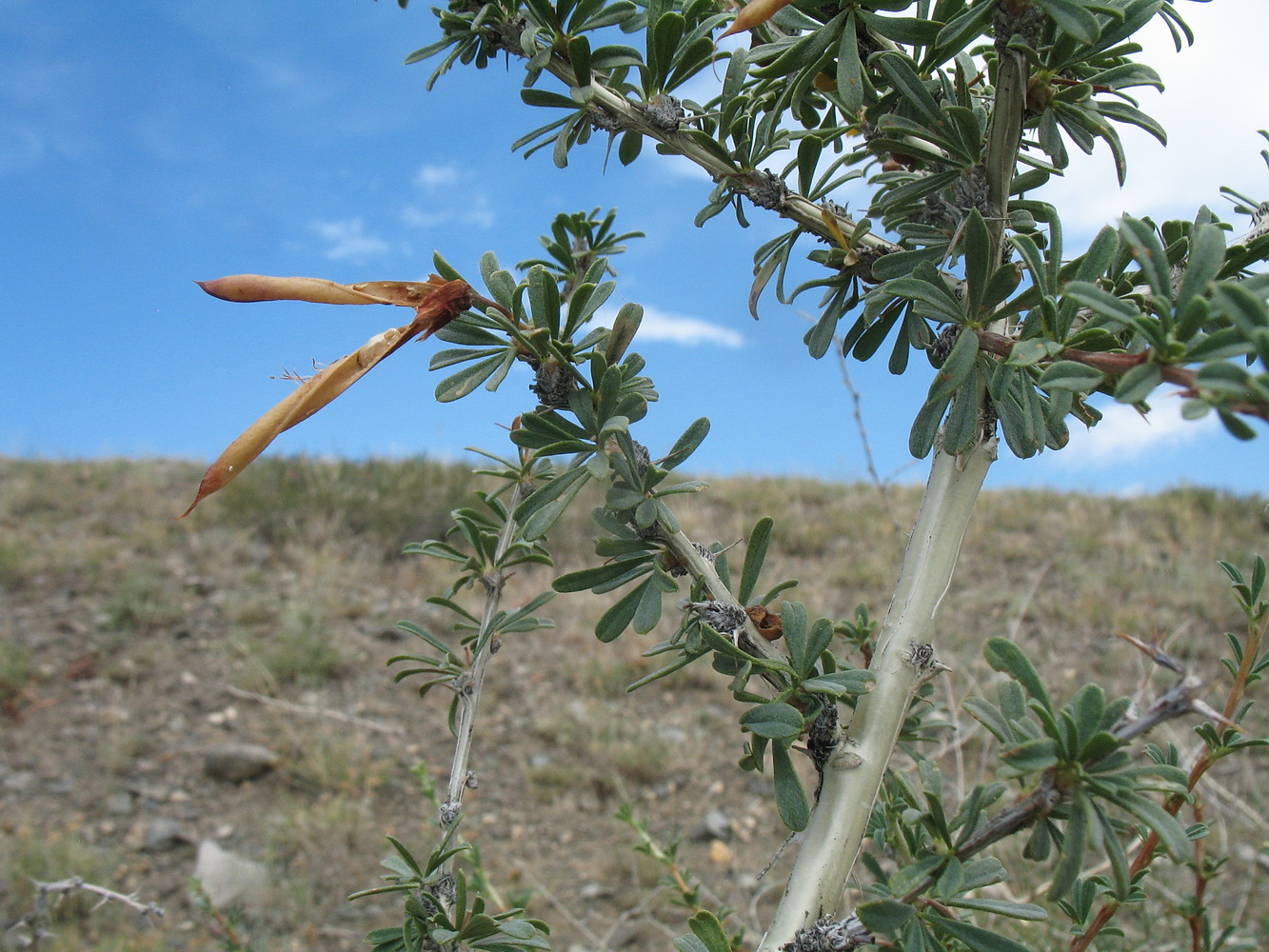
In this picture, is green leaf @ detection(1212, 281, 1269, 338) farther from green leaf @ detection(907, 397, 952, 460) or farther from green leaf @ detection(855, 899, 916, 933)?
green leaf @ detection(855, 899, 916, 933)

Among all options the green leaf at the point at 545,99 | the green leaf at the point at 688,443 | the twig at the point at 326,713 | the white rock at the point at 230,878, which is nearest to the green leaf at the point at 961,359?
the green leaf at the point at 688,443

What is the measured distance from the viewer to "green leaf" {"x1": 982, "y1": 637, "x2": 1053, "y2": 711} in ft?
2.24

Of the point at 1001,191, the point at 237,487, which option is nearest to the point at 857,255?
the point at 1001,191

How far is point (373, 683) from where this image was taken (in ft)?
16.0

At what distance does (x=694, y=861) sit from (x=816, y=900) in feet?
10.6

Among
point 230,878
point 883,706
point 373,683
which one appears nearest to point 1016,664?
point 883,706

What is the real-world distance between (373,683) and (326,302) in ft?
14.9

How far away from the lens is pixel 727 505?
7.66 m

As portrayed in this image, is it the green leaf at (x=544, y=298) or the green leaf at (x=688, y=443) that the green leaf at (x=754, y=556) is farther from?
the green leaf at (x=544, y=298)

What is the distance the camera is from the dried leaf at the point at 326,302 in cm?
74

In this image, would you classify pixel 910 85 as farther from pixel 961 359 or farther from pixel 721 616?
pixel 721 616

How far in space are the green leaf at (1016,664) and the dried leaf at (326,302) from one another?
0.58 meters

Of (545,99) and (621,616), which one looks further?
(545,99)

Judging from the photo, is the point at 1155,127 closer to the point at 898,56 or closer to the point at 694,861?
the point at 898,56
